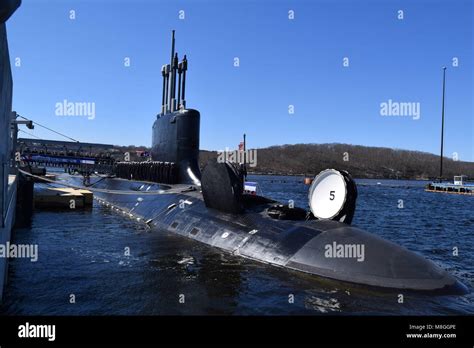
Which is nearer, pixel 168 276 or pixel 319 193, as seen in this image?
pixel 168 276

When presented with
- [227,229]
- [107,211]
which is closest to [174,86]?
[107,211]

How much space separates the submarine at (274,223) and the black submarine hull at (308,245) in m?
0.02

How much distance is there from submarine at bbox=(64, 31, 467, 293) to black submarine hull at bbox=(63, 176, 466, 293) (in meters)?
0.02

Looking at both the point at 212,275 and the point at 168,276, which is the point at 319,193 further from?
the point at 168,276

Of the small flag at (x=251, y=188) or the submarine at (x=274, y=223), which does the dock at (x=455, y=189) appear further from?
the submarine at (x=274, y=223)

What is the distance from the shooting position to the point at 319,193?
12281 mm

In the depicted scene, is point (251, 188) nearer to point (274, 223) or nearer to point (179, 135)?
point (179, 135)

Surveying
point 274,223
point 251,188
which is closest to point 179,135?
point 274,223

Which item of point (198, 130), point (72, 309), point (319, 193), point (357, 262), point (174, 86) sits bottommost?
point (72, 309)

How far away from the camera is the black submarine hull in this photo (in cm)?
913

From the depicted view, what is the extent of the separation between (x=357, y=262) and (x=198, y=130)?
500 inches

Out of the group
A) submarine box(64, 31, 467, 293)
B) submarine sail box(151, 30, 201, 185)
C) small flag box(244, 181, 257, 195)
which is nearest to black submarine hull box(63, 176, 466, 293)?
submarine box(64, 31, 467, 293)
